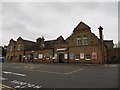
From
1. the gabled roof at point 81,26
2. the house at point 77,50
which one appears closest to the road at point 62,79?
the house at point 77,50

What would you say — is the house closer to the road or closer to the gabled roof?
the gabled roof

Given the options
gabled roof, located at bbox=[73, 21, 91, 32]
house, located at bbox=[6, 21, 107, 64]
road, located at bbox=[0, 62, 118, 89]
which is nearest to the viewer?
road, located at bbox=[0, 62, 118, 89]

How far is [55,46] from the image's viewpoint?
40.5 m

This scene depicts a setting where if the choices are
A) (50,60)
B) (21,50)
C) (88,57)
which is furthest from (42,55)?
(88,57)

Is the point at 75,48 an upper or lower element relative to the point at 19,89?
upper

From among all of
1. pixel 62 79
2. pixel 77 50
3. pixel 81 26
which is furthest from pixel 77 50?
pixel 62 79

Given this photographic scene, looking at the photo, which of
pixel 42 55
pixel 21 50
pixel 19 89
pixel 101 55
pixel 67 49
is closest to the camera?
pixel 19 89

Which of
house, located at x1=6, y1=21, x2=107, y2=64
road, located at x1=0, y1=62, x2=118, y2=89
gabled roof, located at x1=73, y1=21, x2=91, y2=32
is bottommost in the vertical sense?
road, located at x1=0, y1=62, x2=118, y2=89

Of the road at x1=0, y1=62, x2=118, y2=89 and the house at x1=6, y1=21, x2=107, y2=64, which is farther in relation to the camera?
the house at x1=6, y1=21, x2=107, y2=64

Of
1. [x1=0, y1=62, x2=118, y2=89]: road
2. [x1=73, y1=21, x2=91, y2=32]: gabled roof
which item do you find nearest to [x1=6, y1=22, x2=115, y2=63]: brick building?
[x1=73, y1=21, x2=91, y2=32]: gabled roof

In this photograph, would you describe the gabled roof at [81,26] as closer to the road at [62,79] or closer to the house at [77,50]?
the house at [77,50]

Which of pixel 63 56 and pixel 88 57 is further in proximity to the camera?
pixel 63 56

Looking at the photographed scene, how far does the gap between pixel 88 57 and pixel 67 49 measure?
586cm

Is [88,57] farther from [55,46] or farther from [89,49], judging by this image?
[55,46]
